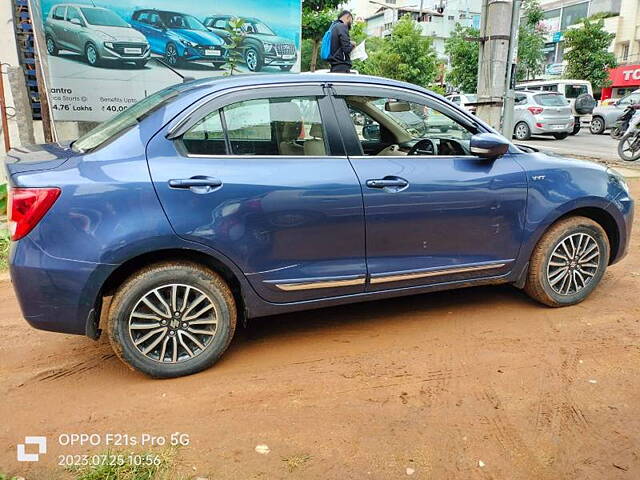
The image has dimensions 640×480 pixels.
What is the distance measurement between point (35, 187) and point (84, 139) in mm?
713

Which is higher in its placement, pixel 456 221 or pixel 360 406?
pixel 456 221

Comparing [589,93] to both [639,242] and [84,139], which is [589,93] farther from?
[84,139]

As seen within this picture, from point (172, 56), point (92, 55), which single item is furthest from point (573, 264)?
point (92, 55)

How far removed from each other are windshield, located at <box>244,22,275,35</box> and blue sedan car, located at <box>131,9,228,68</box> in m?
0.43

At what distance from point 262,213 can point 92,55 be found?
5.50 metres

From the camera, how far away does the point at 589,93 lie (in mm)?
20500

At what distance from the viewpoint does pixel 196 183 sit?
2910 millimetres

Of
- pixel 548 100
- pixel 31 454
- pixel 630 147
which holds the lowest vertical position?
pixel 31 454

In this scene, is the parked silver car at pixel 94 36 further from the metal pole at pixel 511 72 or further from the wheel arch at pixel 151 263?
the wheel arch at pixel 151 263

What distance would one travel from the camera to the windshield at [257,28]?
7917mm

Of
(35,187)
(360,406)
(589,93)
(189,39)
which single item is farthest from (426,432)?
(589,93)

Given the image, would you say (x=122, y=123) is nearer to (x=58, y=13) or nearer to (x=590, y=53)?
(x=58, y=13)

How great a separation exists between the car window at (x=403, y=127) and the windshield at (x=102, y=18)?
4891 millimetres

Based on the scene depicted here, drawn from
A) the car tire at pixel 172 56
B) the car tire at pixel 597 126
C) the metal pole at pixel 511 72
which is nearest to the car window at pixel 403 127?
the metal pole at pixel 511 72
